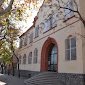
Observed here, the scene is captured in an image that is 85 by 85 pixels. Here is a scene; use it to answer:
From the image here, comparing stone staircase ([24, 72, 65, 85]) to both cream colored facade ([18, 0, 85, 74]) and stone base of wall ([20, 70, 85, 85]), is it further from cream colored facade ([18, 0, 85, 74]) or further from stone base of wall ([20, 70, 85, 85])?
cream colored facade ([18, 0, 85, 74])

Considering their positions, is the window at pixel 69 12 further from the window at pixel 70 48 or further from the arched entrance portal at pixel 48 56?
the arched entrance portal at pixel 48 56

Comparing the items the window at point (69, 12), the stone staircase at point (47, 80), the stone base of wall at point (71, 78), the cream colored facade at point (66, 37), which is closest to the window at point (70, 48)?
the cream colored facade at point (66, 37)

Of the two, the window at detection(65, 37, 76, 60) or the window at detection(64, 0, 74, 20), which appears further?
the window at detection(64, 0, 74, 20)

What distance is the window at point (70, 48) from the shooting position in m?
19.1

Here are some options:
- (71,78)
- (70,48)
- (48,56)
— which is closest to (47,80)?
(71,78)

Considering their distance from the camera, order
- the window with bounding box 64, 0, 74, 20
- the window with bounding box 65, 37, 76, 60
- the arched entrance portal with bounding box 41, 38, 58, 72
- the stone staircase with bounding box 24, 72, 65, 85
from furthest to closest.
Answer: the arched entrance portal with bounding box 41, 38, 58, 72 < the stone staircase with bounding box 24, 72, 65, 85 < the window with bounding box 64, 0, 74, 20 < the window with bounding box 65, 37, 76, 60

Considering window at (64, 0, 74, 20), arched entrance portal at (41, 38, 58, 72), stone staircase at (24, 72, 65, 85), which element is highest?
window at (64, 0, 74, 20)

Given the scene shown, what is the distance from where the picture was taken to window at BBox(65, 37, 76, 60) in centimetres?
1908

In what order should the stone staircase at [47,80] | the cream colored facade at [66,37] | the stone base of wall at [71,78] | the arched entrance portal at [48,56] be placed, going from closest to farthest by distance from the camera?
the stone base of wall at [71,78], the cream colored facade at [66,37], the stone staircase at [47,80], the arched entrance portal at [48,56]

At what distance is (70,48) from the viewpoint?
64.8 feet

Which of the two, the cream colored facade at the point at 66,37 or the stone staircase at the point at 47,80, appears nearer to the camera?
the cream colored facade at the point at 66,37

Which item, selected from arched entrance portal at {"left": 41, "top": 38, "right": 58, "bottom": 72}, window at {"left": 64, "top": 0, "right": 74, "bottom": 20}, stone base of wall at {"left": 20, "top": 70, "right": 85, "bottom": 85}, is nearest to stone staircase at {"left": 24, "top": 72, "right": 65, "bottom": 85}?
stone base of wall at {"left": 20, "top": 70, "right": 85, "bottom": 85}

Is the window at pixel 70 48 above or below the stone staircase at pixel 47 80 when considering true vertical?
above

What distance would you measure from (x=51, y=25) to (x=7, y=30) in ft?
26.1
